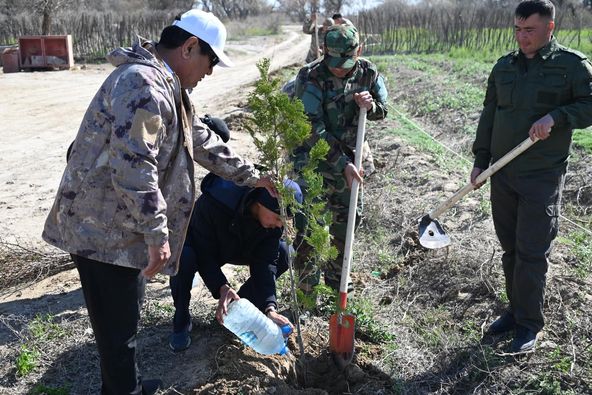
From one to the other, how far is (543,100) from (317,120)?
133 cm

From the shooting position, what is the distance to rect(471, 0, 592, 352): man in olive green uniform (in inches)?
128

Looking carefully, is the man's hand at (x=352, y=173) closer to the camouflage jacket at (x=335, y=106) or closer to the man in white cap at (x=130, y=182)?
the camouflage jacket at (x=335, y=106)

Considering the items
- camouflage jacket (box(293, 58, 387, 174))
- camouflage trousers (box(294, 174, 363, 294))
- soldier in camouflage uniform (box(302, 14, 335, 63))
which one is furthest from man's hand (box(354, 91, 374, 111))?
soldier in camouflage uniform (box(302, 14, 335, 63))

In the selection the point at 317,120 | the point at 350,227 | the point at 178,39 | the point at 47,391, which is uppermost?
the point at 178,39

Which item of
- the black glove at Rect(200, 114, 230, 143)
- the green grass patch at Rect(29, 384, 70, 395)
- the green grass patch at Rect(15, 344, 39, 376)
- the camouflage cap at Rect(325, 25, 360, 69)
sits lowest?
the green grass patch at Rect(29, 384, 70, 395)

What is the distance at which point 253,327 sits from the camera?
10.9 feet

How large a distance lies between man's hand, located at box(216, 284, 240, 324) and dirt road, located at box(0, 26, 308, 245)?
2890 mm

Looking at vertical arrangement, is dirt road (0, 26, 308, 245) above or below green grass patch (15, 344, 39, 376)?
below

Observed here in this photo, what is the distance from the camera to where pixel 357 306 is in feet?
13.5

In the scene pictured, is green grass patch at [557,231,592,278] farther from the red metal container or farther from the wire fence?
the wire fence

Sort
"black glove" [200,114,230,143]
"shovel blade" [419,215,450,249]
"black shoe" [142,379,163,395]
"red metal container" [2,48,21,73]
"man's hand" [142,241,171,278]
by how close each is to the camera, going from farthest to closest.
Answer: "red metal container" [2,48,21,73] < "black glove" [200,114,230,143] < "shovel blade" [419,215,450,249] < "black shoe" [142,379,163,395] < "man's hand" [142,241,171,278]

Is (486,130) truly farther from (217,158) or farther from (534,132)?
(217,158)

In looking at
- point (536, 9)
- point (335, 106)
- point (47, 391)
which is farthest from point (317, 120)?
point (47, 391)

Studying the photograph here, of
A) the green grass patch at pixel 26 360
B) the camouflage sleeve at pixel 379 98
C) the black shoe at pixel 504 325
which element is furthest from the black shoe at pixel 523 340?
the green grass patch at pixel 26 360
